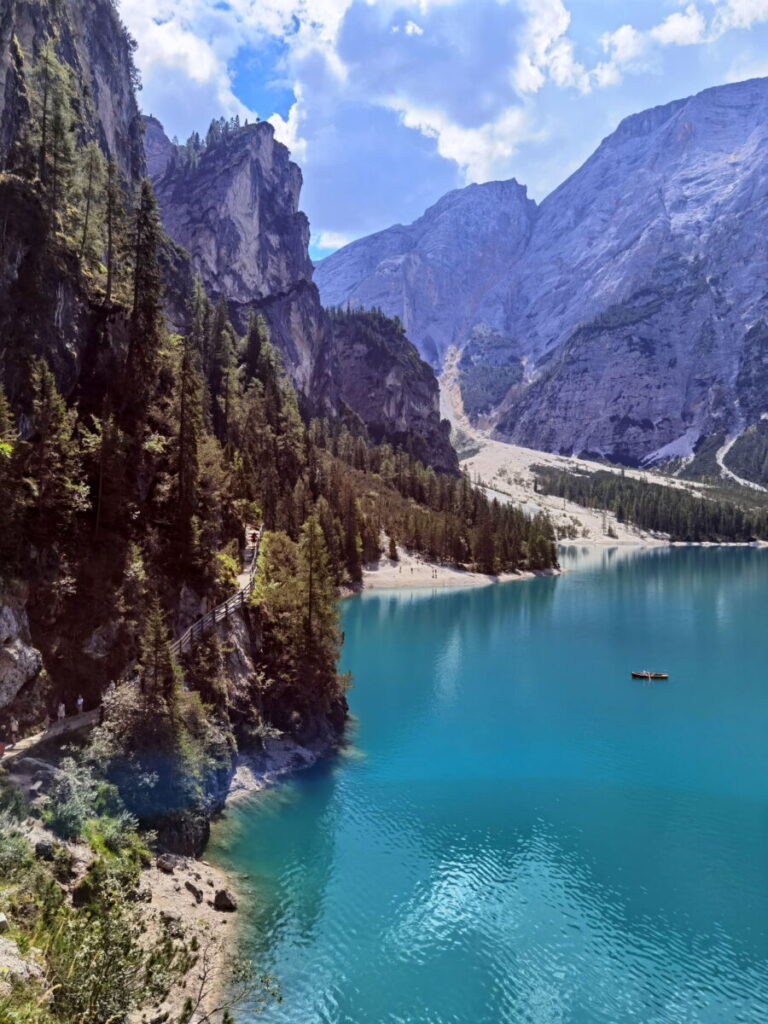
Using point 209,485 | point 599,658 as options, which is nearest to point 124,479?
point 209,485

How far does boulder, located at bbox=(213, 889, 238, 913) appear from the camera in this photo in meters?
28.2

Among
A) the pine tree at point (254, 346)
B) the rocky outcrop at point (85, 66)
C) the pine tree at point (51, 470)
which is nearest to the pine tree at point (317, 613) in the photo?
the pine tree at point (51, 470)

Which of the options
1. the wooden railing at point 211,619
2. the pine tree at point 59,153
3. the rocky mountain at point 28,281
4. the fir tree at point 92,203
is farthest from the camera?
the fir tree at point 92,203

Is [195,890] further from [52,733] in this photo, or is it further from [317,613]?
[317,613]

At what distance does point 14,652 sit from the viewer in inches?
1234

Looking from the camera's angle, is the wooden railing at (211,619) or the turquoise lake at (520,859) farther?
the wooden railing at (211,619)

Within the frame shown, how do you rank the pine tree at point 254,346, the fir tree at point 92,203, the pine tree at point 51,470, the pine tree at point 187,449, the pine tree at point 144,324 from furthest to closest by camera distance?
the pine tree at point 254,346, the fir tree at point 92,203, the pine tree at point 144,324, the pine tree at point 187,449, the pine tree at point 51,470

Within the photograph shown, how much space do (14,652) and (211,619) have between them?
1389 centimetres

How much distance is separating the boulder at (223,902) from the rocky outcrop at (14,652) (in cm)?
1339

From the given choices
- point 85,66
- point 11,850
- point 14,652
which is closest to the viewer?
point 11,850

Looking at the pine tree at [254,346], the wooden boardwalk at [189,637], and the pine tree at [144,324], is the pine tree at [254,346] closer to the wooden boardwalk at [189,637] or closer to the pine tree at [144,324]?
the wooden boardwalk at [189,637]

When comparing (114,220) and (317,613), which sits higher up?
(114,220)

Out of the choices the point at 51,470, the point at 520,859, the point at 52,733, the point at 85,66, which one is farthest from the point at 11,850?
the point at 85,66

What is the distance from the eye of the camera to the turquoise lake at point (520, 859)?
2552cm
